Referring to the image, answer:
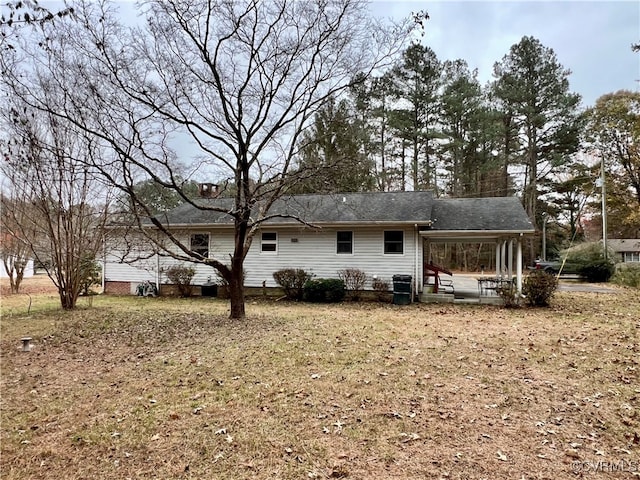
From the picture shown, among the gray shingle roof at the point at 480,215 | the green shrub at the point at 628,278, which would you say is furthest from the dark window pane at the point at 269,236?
the green shrub at the point at 628,278

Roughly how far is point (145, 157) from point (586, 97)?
2867 cm

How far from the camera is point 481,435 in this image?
361 cm

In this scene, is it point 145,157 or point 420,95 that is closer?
point 145,157

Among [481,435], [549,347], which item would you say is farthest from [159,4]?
[549,347]

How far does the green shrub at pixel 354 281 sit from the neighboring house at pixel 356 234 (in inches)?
13.1

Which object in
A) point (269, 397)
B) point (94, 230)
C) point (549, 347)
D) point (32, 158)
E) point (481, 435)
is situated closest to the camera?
point (481, 435)

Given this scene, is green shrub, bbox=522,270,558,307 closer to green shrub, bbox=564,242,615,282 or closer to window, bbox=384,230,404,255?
window, bbox=384,230,404,255

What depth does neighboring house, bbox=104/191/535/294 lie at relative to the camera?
13602 millimetres

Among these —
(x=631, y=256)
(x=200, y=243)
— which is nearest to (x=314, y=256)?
(x=200, y=243)

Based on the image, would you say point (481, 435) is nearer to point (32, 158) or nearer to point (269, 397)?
point (269, 397)

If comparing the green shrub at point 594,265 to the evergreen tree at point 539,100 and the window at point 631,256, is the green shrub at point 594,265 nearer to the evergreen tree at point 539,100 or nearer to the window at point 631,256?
the evergreen tree at point 539,100

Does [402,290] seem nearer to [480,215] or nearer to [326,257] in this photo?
[326,257]

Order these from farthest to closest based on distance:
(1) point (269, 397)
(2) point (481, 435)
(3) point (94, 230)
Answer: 1. (3) point (94, 230)
2. (1) point (269, 397)
3. (2) point (481, 435)

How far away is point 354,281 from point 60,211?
372 inches
